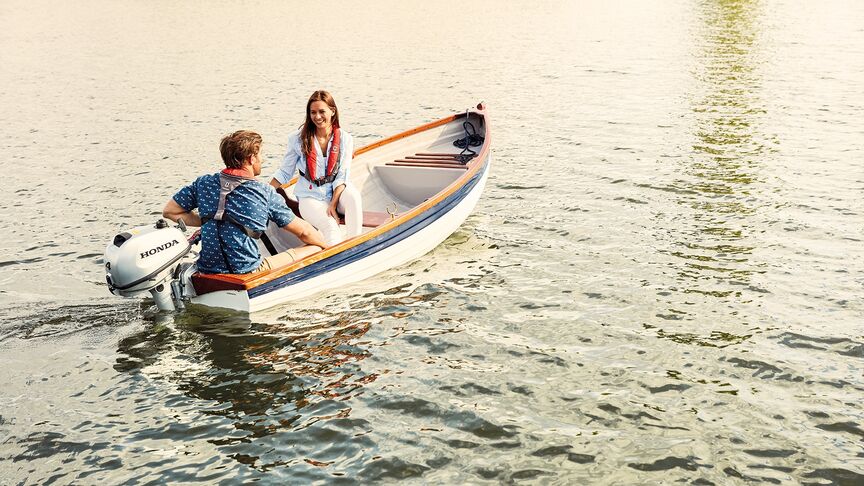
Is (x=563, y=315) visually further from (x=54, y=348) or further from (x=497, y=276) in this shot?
(x=54, y=348)

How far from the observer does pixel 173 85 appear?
26.8 meters

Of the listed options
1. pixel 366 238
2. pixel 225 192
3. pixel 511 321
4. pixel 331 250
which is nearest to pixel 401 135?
pixel 366 238

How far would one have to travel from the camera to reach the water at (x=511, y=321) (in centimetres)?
702

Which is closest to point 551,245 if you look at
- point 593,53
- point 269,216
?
point 269,216

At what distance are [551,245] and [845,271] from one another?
153 inches

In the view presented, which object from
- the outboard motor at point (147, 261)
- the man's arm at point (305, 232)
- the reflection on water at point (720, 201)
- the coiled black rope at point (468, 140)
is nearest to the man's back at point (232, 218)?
the man's arm at point (305, 232)

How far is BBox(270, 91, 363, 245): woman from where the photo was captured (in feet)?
32.8

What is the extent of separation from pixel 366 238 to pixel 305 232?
900mm

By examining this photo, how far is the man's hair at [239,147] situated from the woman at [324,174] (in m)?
1.47

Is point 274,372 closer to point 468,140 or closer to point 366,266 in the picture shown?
point 366,266

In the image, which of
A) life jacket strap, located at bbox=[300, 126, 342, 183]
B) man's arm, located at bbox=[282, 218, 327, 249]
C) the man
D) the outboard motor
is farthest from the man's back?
life jacket strap, located at bbox=[300, 126, 342, 183]

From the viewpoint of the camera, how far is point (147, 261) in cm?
836

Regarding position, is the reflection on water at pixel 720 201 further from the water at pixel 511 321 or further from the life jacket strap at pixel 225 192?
the life jacket strap at pixel 225 192

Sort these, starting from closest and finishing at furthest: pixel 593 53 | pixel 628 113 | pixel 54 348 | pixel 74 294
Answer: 1. pixel 54 348
2. pixel 74 294
3. pixel 628 113
4. pixel 593 53
